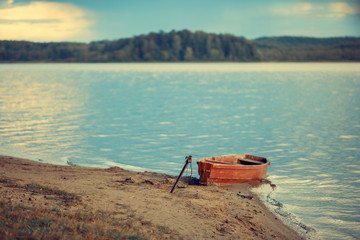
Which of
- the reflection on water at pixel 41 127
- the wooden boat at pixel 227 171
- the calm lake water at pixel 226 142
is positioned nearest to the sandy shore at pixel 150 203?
the wooden boat at pixel 227 171

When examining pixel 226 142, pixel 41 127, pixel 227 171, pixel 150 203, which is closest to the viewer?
pixel 150 203

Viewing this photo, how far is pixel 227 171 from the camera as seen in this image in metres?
14.0

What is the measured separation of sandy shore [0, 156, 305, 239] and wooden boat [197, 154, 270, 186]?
1.48 ft

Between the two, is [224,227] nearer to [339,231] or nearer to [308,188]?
[339,231]

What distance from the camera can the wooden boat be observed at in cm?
1361

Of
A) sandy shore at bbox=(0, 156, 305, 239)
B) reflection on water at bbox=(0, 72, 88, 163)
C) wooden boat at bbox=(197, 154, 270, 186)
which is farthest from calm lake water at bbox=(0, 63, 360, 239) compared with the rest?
sandy shore at bbox=(0, 156, 305, 239)

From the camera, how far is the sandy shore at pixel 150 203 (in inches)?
332

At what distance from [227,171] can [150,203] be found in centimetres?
475

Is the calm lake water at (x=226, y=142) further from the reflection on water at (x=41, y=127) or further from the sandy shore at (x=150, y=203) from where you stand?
the sandy shore at (x=150, y=203)

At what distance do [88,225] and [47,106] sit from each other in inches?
1420

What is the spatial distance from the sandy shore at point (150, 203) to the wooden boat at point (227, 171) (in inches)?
17.8

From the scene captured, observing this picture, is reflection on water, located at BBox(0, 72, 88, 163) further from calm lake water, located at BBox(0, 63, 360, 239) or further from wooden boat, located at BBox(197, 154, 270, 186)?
wooden boat, located at BBox(197, 154, 270, 186)

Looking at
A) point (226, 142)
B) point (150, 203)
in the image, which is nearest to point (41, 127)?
point (226, 142)

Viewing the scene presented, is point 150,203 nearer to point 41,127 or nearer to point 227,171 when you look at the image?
point 227,171
